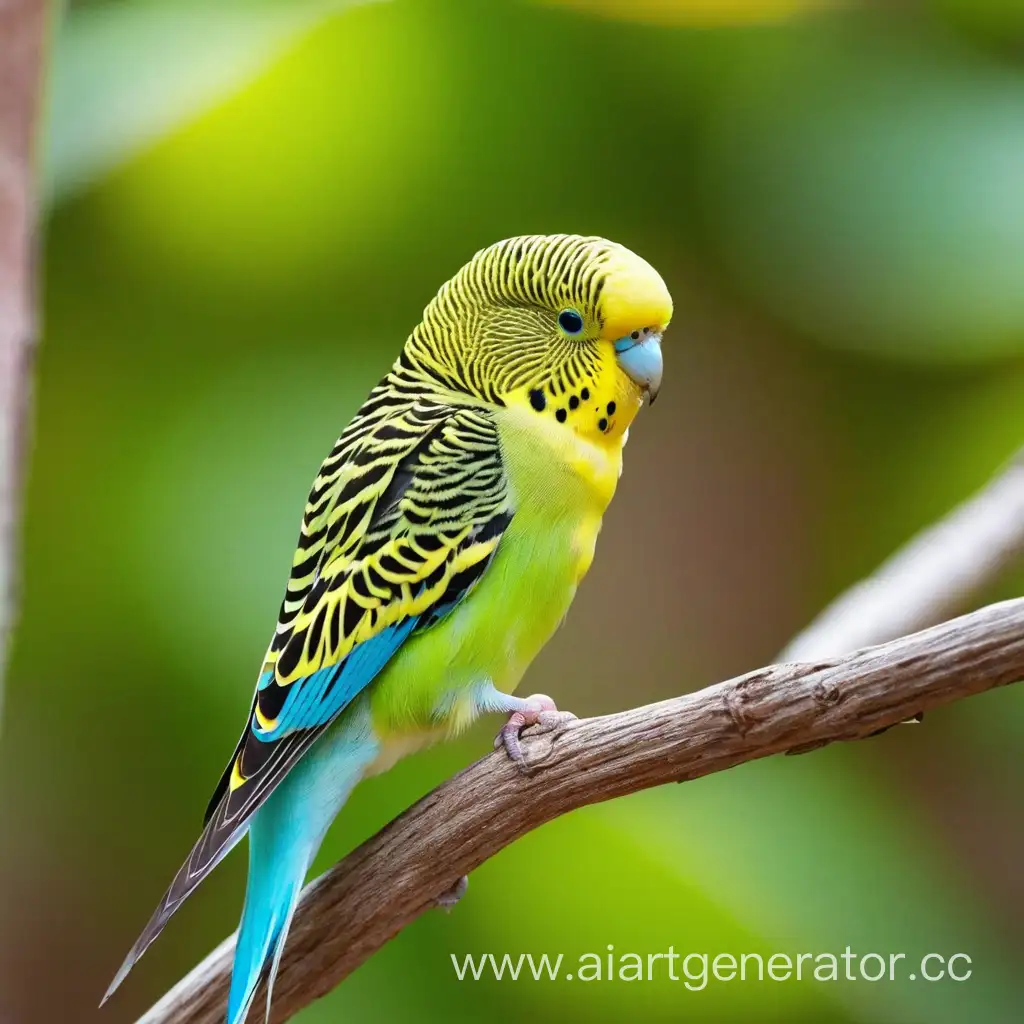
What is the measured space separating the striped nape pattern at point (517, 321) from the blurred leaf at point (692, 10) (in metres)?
1.39

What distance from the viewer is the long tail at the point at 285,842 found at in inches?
45.2

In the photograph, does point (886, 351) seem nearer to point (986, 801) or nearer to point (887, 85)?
point (887, 85)

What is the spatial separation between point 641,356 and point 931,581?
2.24ft

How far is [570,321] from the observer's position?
114 centimetres

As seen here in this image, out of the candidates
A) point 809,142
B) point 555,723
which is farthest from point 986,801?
point 555,723

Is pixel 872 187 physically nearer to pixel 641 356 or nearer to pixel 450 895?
pixel 641 356

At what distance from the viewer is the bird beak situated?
112cm

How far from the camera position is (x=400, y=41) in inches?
93.1

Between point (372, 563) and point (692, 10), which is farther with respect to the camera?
point (692, 10)

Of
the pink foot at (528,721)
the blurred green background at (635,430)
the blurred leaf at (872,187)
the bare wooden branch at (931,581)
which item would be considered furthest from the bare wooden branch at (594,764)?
the blurred leaf at (872,187)

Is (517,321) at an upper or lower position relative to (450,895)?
upper

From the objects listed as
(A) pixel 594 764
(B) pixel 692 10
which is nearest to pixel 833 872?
(A) pixel 594 764

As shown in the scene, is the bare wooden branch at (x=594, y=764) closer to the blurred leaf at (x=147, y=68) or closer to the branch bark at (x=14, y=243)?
the branch bark at (x=14, y=243)

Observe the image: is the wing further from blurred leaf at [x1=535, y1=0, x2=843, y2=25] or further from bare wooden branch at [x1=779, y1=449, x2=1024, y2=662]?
blurred leaf at [x1=535, y1=0, x2=843, y2=25]
